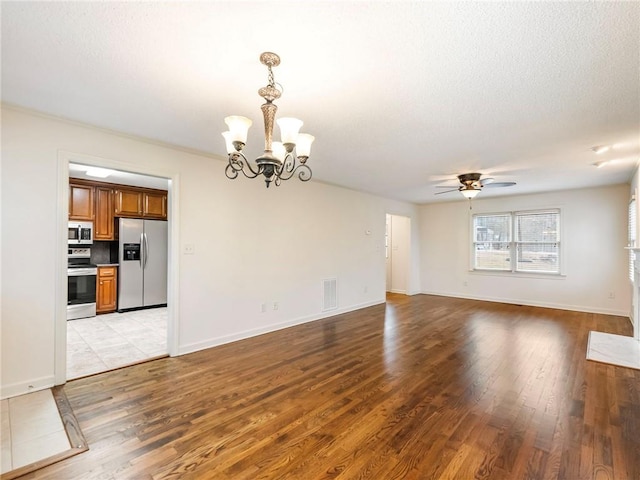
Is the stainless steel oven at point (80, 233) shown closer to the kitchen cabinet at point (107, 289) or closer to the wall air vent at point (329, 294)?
the kitchen cabinet at point (107, 289)

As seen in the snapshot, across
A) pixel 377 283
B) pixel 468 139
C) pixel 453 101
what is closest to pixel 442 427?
pixel 453 101

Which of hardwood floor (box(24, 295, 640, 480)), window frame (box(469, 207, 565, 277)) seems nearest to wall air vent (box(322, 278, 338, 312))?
hardwood floor (box(24, 295, 640, 480))

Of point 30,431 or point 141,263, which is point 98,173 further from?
point 30,431

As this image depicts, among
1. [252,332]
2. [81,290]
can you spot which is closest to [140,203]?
[81,290]

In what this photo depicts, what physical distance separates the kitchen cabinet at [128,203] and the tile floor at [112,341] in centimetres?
193

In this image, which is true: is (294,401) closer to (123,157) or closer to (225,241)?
(225,241)

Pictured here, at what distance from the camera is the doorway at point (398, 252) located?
816 cm

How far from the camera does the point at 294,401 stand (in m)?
2.61

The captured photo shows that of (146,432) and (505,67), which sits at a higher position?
(505,67)

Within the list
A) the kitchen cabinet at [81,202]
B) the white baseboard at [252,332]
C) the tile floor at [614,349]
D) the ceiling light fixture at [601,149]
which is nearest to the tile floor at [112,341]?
the white baseboard at [252,332]

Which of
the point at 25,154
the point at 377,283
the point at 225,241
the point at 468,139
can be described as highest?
the point at 468,139

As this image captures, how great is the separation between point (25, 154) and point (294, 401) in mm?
3207

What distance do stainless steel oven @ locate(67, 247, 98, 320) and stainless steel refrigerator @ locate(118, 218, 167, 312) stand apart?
1.40ft

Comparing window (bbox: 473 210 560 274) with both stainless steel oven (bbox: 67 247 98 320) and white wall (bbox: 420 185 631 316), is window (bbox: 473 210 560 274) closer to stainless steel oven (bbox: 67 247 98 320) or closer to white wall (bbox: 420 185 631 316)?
white wall (bbox: 420 185 631 316)
